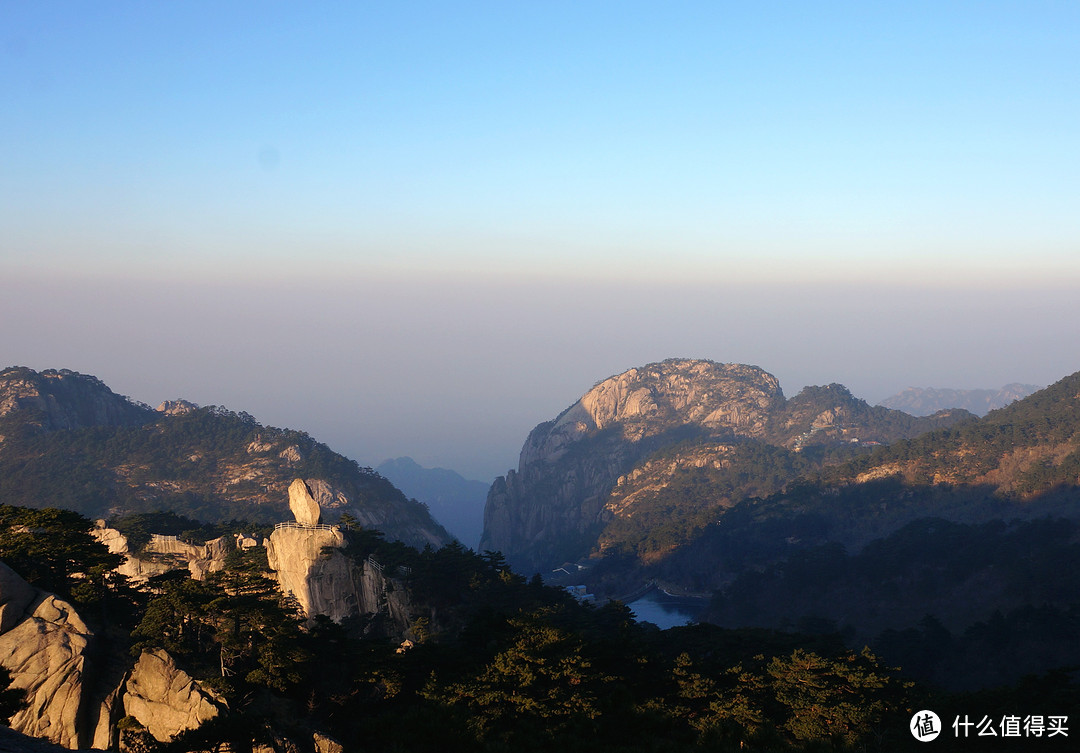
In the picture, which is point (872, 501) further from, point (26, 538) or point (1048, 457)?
point (26, 538)

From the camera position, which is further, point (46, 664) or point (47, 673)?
point (46, 664)

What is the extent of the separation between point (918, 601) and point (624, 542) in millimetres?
85513

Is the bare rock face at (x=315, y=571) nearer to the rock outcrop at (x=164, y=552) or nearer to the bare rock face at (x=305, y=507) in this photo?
the bare rock face at (x=305, y=507)

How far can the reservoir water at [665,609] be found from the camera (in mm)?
124500

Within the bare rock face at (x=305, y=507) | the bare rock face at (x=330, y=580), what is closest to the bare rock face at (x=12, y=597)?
the bare rock face at (x=330, y=580)

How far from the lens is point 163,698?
3644cm

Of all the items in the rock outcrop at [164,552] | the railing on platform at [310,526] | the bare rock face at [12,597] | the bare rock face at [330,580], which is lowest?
the rock outcrop at [164,552]

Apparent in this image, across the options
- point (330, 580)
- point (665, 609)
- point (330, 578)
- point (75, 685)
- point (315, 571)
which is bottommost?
point (665, 609)

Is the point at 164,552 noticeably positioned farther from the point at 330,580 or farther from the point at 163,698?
the point at 163,698

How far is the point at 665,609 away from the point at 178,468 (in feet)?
333
